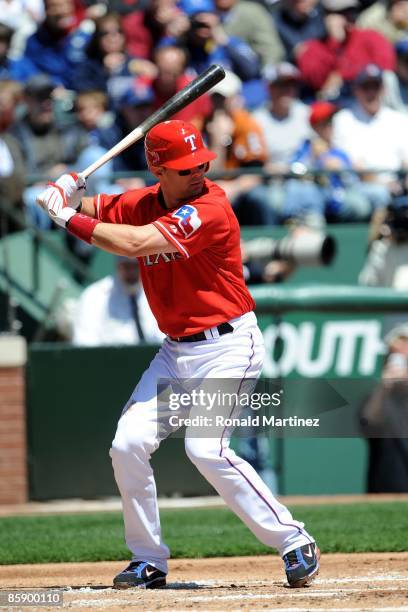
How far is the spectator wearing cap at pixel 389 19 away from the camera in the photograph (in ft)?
41.9

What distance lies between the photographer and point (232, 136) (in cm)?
1073

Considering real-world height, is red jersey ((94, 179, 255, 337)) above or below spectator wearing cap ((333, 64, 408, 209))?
below

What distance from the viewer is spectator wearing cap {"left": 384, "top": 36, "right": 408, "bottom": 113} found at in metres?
12.0

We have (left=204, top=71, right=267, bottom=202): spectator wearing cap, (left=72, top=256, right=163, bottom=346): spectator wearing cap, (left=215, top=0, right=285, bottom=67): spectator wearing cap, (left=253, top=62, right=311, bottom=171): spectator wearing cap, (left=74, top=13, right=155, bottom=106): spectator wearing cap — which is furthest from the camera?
(left=215, top=0, right=285, bottom=67): spectator wearing cap

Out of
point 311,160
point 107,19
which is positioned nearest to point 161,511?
point 311,160

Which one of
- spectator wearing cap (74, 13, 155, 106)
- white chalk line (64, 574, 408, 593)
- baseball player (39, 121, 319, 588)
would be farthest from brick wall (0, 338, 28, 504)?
baseball player (39, 121, 319, 588)

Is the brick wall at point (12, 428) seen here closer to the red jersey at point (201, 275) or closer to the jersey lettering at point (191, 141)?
the red jersey at point (201, 275)

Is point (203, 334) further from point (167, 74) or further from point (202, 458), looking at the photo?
point (167, 74)

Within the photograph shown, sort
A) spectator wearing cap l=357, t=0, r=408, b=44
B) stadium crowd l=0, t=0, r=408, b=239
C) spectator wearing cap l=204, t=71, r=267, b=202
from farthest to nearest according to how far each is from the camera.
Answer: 1. spectator wearing cap l=357, t=0, r=408, b=44
2. spectator wearing cap l=204, t=71, r=267, b=202
3. stadium crowd l=0, t=0, r=408, b=239

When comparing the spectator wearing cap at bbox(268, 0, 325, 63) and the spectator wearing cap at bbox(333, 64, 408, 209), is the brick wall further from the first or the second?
the spectator wearing cap at bbox(268, 0, 325, 63)

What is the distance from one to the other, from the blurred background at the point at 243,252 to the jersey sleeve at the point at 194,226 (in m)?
4.21

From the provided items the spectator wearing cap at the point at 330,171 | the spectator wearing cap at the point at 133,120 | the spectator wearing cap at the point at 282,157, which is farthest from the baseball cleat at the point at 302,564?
the spectator wearing cap at the point at 133,120

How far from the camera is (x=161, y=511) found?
8812mm

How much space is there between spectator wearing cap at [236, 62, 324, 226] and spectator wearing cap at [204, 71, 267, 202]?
150 mm
